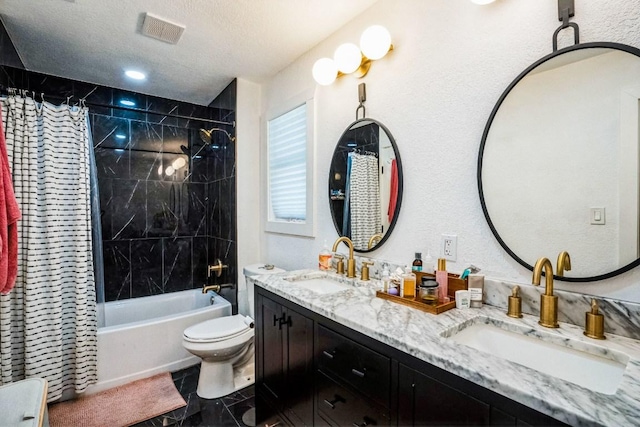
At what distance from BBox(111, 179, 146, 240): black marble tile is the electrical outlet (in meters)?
2.91

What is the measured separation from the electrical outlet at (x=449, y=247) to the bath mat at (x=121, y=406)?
195 cm

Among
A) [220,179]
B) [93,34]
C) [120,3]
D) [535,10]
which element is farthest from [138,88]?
[535,10]

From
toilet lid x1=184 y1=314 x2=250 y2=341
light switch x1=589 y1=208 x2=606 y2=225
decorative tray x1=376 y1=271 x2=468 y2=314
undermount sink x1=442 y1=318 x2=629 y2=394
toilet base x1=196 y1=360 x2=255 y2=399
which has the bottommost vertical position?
toilet base x1=196 y1=360 x2=255 y2=399

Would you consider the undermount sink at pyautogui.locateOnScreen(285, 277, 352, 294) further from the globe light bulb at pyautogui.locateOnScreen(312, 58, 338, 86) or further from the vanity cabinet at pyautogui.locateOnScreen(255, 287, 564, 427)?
the globe light bulb at pyautogui.locateOnScreen(312, 58, 338, 86)

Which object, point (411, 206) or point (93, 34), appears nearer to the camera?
point (411, 206)

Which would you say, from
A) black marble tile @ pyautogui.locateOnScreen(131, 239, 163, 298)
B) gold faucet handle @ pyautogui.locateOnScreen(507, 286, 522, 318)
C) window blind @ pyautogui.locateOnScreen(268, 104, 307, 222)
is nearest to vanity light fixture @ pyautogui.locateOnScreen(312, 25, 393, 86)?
window blind @ pyautogui.locateOnScreen(268, 104, 307, 222)

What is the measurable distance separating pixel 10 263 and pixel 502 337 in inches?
85.6

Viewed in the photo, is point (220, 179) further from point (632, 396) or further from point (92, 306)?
point (632, 396)

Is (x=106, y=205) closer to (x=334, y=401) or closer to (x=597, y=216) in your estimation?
(x=334, y=401)

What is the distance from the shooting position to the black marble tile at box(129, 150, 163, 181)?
3027mm

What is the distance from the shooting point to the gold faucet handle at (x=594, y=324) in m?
0.90

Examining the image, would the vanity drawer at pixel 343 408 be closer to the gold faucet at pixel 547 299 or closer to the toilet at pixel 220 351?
the gold faucet at pixel 547 299

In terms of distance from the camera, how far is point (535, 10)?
3.67 ft

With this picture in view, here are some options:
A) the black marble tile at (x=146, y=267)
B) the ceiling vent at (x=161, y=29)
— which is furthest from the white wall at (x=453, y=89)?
the black marble tile at (x=146, y=267)
